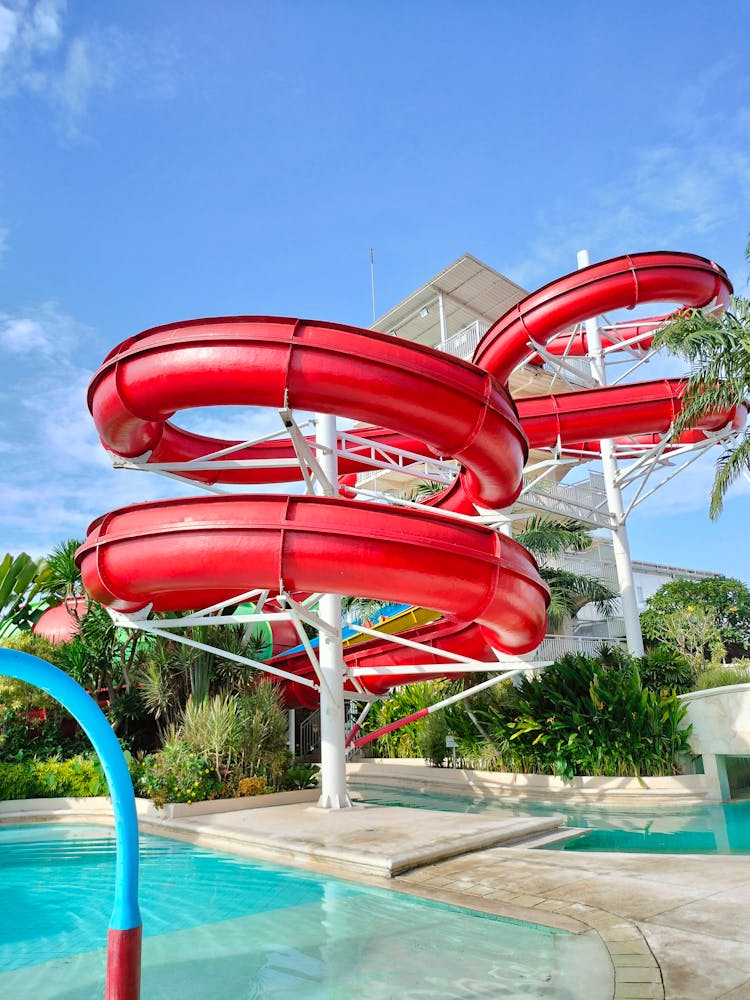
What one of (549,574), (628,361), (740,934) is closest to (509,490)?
(740,934)

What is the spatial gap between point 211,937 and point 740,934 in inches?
155

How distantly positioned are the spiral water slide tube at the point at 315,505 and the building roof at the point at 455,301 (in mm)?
16916

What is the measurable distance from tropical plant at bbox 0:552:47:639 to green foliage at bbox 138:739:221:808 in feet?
40.7

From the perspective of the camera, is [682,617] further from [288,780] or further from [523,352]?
[288,780]

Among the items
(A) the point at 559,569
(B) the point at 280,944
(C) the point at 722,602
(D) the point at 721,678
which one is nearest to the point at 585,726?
(D) the point at 721,678

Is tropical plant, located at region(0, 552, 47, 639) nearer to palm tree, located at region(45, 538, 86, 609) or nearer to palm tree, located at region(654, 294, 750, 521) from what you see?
palm tree, located at region(45, 538, 86, 609)

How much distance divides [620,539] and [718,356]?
774cm

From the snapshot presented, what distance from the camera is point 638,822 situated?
1171 cm

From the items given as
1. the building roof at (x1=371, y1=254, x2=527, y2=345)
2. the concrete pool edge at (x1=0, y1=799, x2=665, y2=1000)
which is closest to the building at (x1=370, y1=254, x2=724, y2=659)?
the building roof at (x1=371, y1=254, x2=527, y2=345)

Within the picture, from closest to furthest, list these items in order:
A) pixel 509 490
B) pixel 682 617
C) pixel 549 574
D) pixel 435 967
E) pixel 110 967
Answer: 1. pixel 110 967
2. pixel 435 967
3. pixel 509 490
4. pixel 549 574
5. pixel 682 617

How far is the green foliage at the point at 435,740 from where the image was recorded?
1825 centimetres

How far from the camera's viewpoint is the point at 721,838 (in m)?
10.0

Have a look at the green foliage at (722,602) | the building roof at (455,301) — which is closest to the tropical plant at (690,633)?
the green foliage at (722,602)

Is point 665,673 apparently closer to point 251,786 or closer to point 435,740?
Answer: point 435,740
